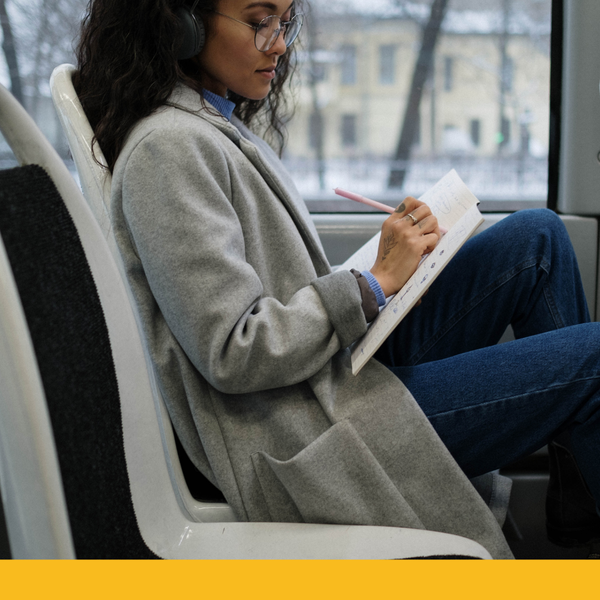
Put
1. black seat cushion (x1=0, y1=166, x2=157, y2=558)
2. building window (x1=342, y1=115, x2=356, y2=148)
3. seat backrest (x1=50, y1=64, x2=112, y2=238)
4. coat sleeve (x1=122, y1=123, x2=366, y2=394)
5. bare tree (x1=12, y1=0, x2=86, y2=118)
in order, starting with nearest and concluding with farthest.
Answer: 1. black seat cushion (x1=0, y1=166, x2=157, y2=558)
2. coat sleeve (x1=122, y1=123, x2=366, y2=394)
3. seat backrest (x1=50, y1=64, x2=112, y2=238)
4. bare tree (x1=12, y1=0, x2=86, y2=118)
5. building window (x1=342, y1=115, x2=356, y2=148)

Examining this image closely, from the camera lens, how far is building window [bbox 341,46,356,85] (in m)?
1.69

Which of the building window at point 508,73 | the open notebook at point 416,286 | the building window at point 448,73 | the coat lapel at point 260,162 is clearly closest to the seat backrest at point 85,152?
the coat lapel at point 260,162

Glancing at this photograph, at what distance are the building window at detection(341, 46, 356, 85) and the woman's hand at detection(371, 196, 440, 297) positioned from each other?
883 millimetres

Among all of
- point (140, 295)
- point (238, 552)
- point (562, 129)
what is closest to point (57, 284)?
point (140, 295)

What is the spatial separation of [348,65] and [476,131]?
1.34 feet

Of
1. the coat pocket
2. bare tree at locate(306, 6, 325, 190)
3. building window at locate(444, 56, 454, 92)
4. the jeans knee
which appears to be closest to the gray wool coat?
the coat pocket

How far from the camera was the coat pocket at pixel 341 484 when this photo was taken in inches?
31.0

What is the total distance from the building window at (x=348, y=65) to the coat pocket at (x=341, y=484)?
3.91 ft

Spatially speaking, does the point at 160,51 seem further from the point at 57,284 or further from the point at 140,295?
the point at 57,284

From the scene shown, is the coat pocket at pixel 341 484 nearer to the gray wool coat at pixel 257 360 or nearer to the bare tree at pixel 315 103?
the gray wool coat at pixel 257 360

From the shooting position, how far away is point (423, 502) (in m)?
0.83

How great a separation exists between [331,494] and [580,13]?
1.37m

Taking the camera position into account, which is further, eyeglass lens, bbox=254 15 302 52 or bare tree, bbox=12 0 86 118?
bare tree, bbox=12 0 86 118

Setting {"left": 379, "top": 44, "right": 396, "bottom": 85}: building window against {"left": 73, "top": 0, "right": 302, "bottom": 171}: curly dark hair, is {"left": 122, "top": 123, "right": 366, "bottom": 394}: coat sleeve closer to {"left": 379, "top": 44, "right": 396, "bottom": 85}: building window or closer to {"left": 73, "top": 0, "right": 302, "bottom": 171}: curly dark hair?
{"left": 73, "top": 0, "right": 302, "bottom": 171}: curly dark hair
